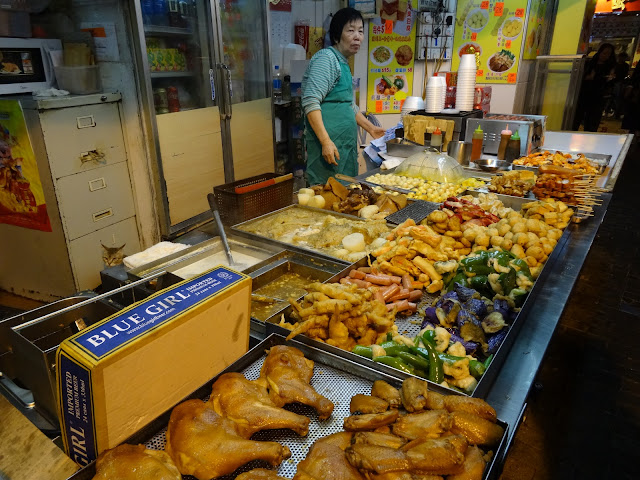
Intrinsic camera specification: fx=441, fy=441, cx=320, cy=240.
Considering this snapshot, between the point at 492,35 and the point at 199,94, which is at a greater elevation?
the point at 492,35

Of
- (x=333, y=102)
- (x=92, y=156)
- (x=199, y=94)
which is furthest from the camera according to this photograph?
(x=199, y=94)

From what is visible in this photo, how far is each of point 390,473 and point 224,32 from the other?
20.5 feet

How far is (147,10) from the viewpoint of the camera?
502cm

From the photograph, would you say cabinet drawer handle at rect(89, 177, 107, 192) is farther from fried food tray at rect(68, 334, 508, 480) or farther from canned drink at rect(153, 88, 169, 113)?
fried food tray at rect(68, 334, 508, 480)

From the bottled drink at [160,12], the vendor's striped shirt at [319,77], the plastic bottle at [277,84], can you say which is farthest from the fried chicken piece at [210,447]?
the plastic bottle at [277,84]

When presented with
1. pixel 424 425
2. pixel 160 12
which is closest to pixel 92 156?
pixel 160 12

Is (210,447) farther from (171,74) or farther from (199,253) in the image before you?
(171,74)

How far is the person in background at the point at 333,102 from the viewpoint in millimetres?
4332

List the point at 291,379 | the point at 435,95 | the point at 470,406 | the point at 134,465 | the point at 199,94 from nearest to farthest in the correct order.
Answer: the point at 134,465, the point at 470,406, the point at 291,379, the point at 435,95, the point at 199,94

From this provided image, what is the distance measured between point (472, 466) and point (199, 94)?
5810 millimetres

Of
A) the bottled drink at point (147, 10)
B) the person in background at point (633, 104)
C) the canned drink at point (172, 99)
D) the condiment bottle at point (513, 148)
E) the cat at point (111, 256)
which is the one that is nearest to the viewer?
the condiment bottle at point (513, 148)

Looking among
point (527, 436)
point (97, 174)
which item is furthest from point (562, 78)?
point (97, 174)

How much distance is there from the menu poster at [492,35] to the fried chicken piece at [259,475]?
783 cm

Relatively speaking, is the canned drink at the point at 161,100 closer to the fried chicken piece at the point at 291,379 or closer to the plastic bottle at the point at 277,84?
the plastic bottle at the point at 277,84
